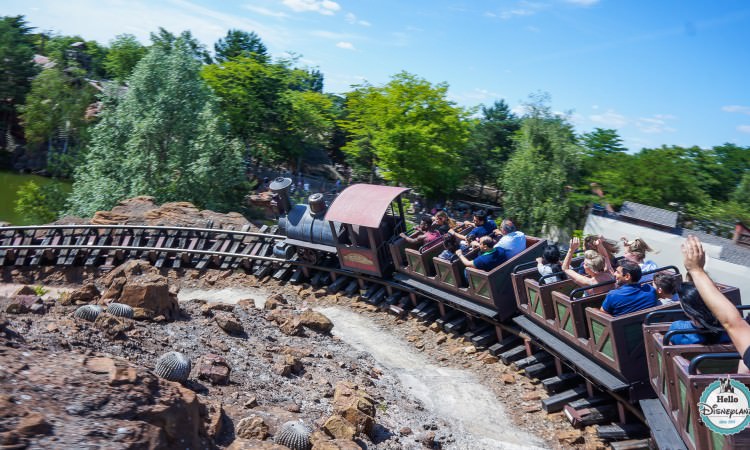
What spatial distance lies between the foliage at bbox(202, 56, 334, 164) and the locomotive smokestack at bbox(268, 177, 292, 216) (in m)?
26.3

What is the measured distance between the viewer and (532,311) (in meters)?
9.76

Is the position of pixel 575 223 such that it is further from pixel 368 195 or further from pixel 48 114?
pixel 48 114

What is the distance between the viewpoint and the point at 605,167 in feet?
119

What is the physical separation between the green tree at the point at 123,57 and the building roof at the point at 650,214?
4883 cm

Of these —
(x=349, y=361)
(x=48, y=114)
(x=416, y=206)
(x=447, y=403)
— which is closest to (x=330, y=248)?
(x=349, y=361)

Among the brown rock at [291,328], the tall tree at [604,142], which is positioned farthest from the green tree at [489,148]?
the brown rock at [291,328]

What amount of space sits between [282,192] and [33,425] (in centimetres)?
1192

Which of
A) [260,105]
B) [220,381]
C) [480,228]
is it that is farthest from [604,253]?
[260,105]

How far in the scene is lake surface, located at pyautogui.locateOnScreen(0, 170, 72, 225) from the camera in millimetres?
35756

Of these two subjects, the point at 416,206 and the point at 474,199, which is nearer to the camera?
the point at 416,206

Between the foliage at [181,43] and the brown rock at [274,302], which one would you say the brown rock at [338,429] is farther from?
the foliage at [181,43]

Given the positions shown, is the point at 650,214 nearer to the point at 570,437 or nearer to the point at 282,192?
the point at 282,192

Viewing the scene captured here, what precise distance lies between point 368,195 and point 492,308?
4.51 metres

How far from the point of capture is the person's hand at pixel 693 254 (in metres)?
3.39
